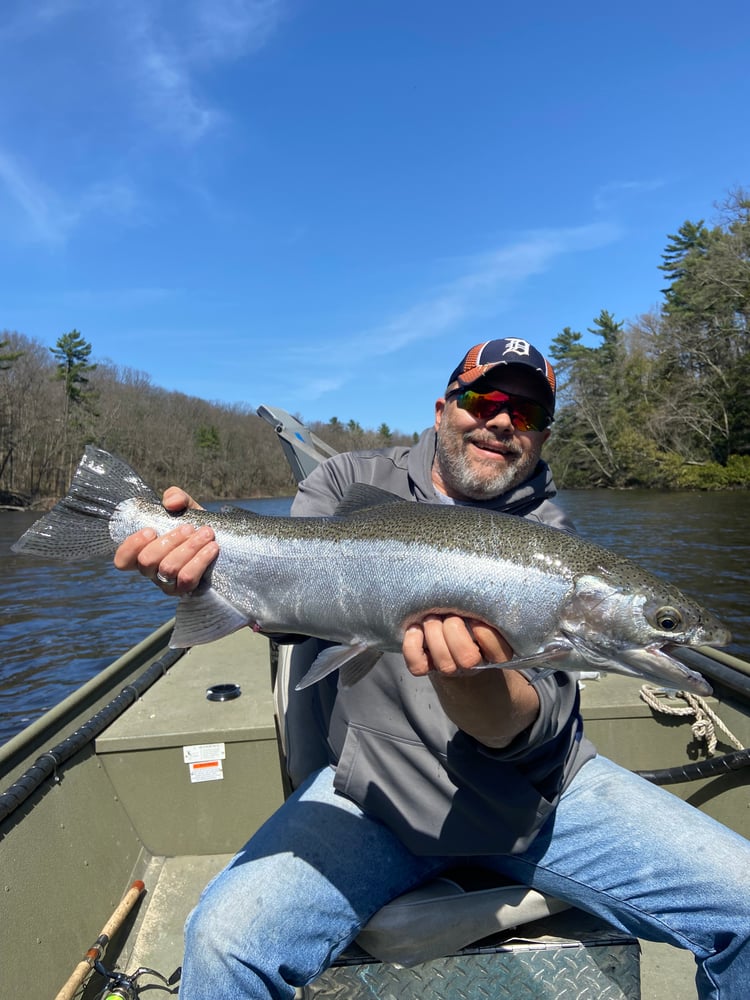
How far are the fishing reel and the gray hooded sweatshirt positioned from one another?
5.14ft

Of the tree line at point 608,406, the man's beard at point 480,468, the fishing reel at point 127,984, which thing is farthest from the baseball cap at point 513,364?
the tree line at point 608,406

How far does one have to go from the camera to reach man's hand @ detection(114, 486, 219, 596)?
2.60 m

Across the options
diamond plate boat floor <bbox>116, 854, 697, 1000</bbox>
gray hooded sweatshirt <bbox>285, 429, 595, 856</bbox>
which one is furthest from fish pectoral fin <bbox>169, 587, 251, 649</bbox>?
diamond plate boat floor <bbox>116, 854, 697, 1000</bbox>

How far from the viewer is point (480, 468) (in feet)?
11.1

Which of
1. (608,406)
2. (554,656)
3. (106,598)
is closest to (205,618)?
(554,656)

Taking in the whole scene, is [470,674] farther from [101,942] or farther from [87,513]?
[101,942]

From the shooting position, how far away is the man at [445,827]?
2.27m

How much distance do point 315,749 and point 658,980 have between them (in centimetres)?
222

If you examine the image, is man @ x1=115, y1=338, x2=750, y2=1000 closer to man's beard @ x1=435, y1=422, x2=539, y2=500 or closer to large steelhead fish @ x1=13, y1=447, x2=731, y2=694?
large steelhead fish @ x1=13, y1=447, x2=731, y2=694

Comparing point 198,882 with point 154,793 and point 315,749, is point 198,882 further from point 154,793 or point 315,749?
point 315,749

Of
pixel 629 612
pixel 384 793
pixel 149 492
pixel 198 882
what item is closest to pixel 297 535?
pixel 149 492

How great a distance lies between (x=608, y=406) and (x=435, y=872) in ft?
216

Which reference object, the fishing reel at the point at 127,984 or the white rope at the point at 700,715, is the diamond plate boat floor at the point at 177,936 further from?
the white rope at the point at 700,715

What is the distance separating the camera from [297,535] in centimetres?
A: 269
